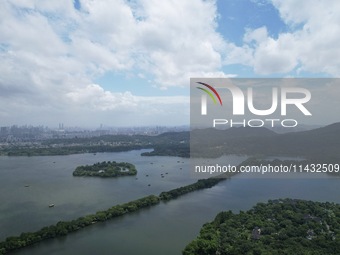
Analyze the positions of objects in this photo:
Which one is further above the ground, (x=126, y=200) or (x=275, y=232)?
(x=126, y=200)

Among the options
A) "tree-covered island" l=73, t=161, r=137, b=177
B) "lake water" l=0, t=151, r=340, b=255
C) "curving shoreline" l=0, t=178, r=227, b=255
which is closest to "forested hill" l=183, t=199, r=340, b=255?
"lake water" l=0, t=151, r=340, b=255

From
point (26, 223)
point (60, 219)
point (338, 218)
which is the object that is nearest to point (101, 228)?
point (60, 219)

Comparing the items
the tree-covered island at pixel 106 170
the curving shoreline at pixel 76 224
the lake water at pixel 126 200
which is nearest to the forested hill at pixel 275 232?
the lake water at pixel 126 200

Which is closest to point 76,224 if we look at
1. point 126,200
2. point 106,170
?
point 126,200

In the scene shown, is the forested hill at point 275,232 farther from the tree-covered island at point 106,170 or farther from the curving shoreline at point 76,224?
the tree-covered island at point 106,170

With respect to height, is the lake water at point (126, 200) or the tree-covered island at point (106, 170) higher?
the tree-covered island at point (106, 170)

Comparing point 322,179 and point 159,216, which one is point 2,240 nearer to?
point 159,216

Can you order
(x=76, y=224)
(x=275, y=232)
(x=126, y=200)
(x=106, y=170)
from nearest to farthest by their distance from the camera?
(x=275, y=232), (x=76, y=224), (x=126, y=200), (x=106, y=170)

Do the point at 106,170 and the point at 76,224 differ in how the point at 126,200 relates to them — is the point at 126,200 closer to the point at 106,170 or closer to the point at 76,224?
the point at 76,224
